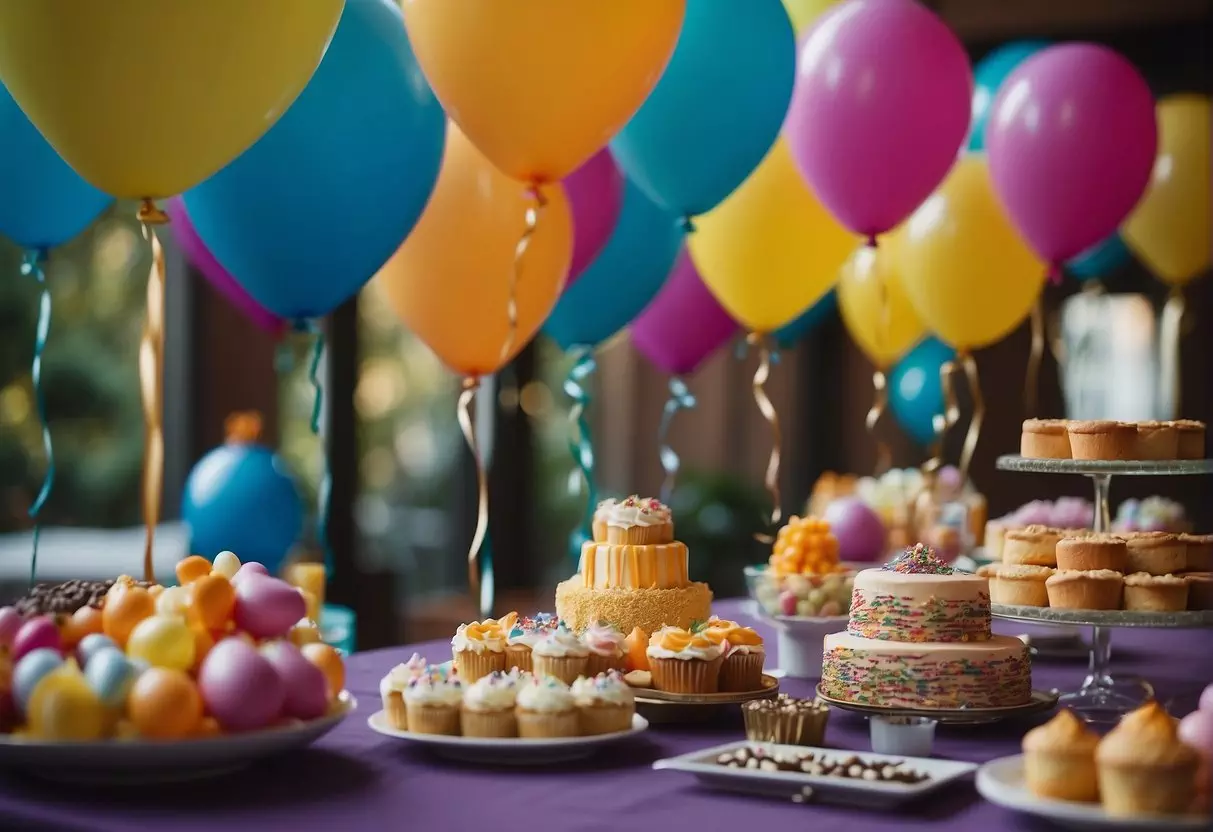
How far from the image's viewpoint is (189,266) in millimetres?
5230

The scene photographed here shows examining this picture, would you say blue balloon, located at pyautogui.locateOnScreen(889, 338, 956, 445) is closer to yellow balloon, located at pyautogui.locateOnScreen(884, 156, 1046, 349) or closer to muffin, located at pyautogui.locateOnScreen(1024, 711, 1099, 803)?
yellow balloon, located at pyautogui.locateOnScreen(884, 156, 1046, 349)

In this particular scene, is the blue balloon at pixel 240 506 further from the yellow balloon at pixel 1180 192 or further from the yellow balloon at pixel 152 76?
the yellow balloon at pixel 1180 192

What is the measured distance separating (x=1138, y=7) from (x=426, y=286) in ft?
15.4

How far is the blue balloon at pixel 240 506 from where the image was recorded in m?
3.25

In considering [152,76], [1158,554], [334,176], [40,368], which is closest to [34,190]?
[40,368]

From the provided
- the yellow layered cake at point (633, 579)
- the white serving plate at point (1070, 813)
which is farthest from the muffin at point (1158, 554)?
the white serving plate at point (1070, 813)

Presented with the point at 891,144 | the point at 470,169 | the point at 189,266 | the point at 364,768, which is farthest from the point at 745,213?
the point at 189,266

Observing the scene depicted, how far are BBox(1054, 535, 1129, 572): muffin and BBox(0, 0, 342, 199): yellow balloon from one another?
1.21 metres

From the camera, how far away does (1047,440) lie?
6.93ft

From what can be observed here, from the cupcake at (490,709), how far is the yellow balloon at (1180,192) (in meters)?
3.23

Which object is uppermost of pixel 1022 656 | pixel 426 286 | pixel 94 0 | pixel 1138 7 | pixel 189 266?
pixel 1138 7

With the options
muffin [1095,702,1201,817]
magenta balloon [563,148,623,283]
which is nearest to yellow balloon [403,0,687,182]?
magenta balloon [563,148,623,283]

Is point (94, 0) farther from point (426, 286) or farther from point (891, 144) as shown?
point (891, 144)

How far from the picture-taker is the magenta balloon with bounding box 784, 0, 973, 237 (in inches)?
105
